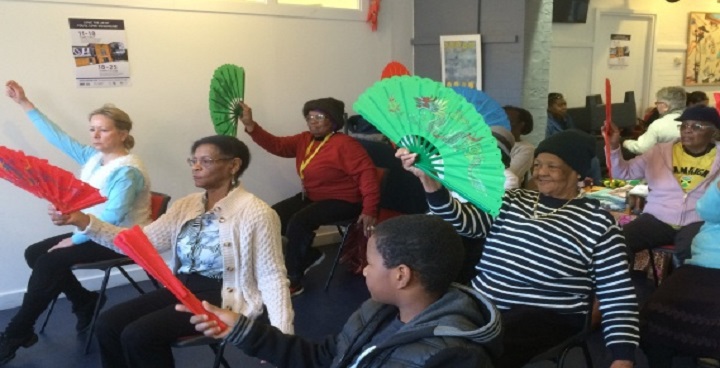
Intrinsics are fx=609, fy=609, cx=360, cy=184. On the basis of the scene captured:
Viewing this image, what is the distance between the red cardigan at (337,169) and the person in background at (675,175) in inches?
59.9

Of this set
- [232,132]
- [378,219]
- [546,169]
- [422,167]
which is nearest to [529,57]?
[378,219]

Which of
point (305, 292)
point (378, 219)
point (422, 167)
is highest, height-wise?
point (422, 167)

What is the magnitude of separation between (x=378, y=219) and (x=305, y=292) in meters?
0.71

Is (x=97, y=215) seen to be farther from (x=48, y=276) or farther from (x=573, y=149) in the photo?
(x=573, y=149)

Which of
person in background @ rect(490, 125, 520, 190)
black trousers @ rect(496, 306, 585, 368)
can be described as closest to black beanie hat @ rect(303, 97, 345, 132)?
person in background @ rect(490, 125, 520, 190)

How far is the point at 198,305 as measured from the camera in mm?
1612

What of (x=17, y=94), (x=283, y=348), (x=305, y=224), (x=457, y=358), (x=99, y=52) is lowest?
(x=305, y=224)

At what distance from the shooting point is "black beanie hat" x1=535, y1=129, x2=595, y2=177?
222 cm

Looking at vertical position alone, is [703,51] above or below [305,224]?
above

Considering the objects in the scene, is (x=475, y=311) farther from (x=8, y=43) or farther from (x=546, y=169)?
(x=8, y=43)

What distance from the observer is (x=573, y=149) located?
87.7 inches

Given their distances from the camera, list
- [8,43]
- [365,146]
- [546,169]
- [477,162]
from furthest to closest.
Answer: [365,146]
[8,43]
[546,169]
[477,162]

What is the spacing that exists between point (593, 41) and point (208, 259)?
20.6ft

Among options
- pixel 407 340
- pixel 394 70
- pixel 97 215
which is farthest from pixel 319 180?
pixel 407 340
